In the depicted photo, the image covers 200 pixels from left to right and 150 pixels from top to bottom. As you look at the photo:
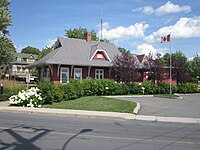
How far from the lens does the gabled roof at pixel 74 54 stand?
34.5 m

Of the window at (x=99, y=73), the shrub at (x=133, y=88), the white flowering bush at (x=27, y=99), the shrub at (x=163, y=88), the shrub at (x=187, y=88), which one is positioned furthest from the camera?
the window at (x=99, y=73)

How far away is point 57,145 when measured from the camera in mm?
7496

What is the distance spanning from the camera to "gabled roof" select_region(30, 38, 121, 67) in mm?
34450

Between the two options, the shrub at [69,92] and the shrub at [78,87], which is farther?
the shrub at [78,87]

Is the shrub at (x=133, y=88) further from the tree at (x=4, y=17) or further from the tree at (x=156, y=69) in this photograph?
the tree at (x=4, y=17)

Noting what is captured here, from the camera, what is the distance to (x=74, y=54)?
36938 millimetres

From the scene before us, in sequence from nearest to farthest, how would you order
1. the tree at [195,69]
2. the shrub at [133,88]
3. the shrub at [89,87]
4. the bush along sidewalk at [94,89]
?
the bush along sidewalk at [94,89]
the shrub at [89,87]
the shrub at [133,88]
the tree at [195,69]

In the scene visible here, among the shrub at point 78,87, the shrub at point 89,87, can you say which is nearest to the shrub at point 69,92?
the shrub at point 78,87

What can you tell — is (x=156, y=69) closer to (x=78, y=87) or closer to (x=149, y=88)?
(x=149, y=88)

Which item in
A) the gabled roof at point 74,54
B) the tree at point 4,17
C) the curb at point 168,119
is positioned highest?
the tree at point 4,17

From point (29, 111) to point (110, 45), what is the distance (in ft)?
95.5

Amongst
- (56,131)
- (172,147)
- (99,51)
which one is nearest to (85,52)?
(99,51)

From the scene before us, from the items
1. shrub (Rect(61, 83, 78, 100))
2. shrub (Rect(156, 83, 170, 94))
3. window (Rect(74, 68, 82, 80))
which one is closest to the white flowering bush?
shrub (Rect(61, 83, 78, 100))

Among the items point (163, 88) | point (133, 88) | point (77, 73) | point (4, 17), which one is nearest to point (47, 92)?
point (133, 88)
